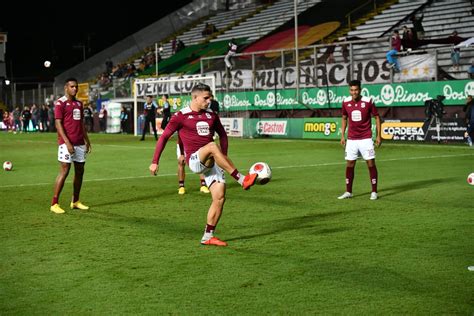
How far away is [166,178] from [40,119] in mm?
39612

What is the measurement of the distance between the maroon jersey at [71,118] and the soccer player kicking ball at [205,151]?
3.37m

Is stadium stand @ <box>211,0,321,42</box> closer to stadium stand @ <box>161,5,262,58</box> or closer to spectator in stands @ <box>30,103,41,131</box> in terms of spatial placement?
stadium stand @ <box>161,5,262,58</box>

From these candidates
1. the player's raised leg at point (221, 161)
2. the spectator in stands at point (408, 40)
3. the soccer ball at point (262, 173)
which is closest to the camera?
the player's raised leg at point (221, 161)

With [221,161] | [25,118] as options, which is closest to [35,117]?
[25,118]

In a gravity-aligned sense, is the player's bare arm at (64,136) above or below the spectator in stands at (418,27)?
below

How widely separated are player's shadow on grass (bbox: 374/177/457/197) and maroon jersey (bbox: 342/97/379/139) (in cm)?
125

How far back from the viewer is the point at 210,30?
58.6m

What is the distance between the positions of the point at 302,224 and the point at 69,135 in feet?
14.0

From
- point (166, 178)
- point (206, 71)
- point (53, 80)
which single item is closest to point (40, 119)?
point (53, 80)

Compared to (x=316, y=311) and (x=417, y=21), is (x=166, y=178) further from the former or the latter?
(x=417, y=21)

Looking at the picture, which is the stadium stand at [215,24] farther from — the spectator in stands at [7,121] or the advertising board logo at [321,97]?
the advertising board logo at [321,97]

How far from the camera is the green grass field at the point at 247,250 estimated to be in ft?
22.1

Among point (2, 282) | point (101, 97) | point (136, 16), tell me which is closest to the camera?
point (2, 282)

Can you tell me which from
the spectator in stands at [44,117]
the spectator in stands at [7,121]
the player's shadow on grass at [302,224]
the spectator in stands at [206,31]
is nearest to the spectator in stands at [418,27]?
the spectator in stands at [206,31]
